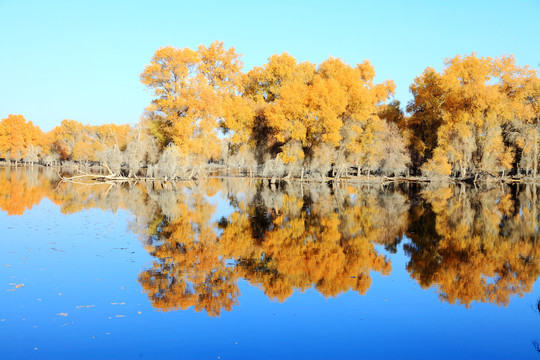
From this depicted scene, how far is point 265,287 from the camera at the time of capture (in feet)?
32.1

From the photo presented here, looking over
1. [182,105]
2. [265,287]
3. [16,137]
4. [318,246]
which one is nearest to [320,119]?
[182,105]

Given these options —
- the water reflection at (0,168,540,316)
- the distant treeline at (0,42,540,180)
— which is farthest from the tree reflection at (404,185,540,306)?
the distant treeline at (0,42,540,180)

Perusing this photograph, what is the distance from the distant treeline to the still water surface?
23.2m

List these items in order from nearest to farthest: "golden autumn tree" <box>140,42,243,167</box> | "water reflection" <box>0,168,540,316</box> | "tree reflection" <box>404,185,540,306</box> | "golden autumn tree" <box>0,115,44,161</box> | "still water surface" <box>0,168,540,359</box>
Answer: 1. "still water surface" <box>0,168,540,359</box>
2. "water reflection" <box>0,168,540,316</box>
3. "tree reflection" <box>404,185,540,306</box>
4. "golden autumn tree" <box>140,42,243,167</box>
5. "golden autumn tree" <box>0,115,44,161</box>

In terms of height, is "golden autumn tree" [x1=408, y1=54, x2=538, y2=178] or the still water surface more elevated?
"golden autumn tree" [x1=408, y1=54, x2=538, y2=178]

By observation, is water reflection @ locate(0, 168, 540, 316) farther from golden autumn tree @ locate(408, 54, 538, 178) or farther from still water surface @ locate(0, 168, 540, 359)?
golden autumn tree @ locate(408, 54, 538, 178)

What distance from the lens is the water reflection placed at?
9819mm

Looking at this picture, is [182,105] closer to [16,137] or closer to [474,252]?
[474,252]

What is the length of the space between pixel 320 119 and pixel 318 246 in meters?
30.1

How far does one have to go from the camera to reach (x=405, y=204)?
25.5m

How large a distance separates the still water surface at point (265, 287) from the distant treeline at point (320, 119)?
23.2m

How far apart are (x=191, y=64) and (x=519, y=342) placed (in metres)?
37.5

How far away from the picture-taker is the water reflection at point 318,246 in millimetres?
9819

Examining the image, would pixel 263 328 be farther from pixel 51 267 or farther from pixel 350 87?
pixel 350 87
